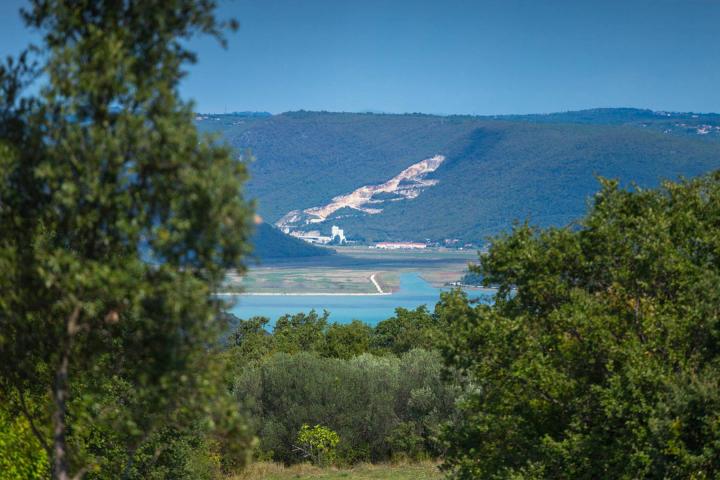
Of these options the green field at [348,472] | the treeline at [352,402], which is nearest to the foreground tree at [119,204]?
the green field at [348,472]

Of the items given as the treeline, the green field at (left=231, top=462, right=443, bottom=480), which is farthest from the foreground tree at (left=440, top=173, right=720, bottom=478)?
the treeline

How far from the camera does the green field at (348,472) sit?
1399 inches

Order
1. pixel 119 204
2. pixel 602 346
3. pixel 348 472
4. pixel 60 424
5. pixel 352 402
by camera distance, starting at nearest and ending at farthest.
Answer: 1. pixel 119 204
2. pixel 60 424
3. pixel 602 346
4. pixel 348 472
5. pixel 352 402

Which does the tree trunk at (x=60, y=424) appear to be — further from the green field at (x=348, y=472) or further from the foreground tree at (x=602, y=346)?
the green field at (x=348, y=472)

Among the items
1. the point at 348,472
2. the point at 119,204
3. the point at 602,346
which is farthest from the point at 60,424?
the point at 348,472

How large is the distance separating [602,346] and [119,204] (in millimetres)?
10771

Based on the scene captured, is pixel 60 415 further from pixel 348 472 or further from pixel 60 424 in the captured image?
pixel 348 472

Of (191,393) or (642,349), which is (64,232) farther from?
(642,349)

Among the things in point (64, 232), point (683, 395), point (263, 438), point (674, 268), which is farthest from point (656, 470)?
point (263, 438)

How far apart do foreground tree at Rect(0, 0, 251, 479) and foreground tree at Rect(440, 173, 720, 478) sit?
933cm

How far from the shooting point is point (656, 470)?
15047mm

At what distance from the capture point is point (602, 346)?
16.2 meters

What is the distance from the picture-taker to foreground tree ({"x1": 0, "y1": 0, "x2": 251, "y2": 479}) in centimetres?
780

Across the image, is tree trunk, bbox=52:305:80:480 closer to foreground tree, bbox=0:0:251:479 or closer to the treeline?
foreground tree, bbox=0:0:251:479
